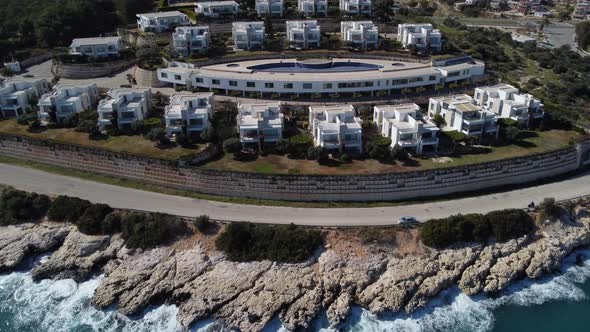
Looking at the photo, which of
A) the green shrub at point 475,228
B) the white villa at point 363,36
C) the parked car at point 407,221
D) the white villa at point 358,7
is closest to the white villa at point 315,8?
the white villa at point 358,7

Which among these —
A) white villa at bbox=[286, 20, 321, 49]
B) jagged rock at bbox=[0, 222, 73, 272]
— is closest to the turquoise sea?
jagged rock at bbox=[0, 222, 73, 272]

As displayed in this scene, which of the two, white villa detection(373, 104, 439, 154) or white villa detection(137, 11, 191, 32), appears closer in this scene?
white villa detection(373, 104, 439, 154)

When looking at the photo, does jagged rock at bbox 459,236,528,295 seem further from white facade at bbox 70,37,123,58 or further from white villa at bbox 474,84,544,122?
white facade at bbox 70,37,123,58

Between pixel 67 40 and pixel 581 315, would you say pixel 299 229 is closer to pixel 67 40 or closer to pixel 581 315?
pixel 581 315

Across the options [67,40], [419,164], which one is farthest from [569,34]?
[67,40]

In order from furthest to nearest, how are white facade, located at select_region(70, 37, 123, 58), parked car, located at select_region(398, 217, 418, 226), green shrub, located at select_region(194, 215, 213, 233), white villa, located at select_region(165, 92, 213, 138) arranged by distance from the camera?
1. white facade, located at select_region(70, 37, 123, 58)
2. white villa, located at select_region(165, 92, 213, 138)
3. parked car, located at select_region(398, 217, 418, 226)
4. green shrub, located at select_region(194, 215, 213, 233)

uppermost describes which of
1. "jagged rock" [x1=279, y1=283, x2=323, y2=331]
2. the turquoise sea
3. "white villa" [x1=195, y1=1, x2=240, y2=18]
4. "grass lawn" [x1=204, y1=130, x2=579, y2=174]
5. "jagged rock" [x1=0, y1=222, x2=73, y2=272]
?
"white villa" [x1=195, y1=1, x2=240, y2=18]

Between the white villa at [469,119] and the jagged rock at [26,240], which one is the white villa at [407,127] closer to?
the white villa at [469,119]

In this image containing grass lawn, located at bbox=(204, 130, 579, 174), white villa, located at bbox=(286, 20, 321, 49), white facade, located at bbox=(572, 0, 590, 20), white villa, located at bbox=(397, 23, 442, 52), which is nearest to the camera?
grass lawn, located at bbox=(204, 130, 579, 174)
